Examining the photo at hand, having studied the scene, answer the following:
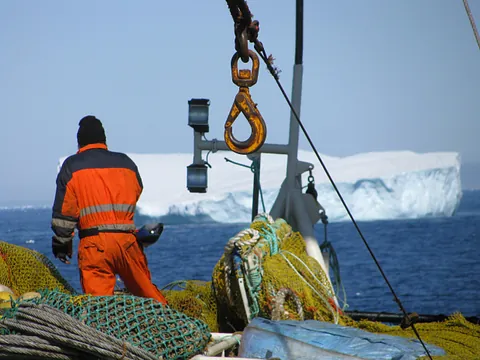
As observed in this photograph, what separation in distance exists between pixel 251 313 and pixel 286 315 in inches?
11.1

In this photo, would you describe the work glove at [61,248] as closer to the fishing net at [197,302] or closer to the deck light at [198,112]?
the fishing net at [197,302]

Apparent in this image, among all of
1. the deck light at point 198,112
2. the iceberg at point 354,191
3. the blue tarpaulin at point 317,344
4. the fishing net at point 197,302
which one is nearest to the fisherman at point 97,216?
the fishing net at point 197,302

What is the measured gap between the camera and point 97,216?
4.42 metres

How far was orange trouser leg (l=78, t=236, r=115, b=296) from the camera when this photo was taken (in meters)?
4.39

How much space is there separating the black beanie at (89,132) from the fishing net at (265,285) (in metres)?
1.09

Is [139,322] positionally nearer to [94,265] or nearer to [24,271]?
[94,265]

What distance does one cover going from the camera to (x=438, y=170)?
162ft

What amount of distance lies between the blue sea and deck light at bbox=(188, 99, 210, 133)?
1276cm

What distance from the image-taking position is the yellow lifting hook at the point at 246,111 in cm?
332

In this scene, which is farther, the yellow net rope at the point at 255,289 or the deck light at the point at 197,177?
the deck light at the point at 197,177

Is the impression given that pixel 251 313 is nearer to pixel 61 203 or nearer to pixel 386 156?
pixel 61 203

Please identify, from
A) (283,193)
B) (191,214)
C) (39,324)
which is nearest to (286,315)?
(39,324)

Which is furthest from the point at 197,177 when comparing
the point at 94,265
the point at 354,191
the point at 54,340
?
the point at 354,191

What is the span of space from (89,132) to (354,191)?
1775 inches
